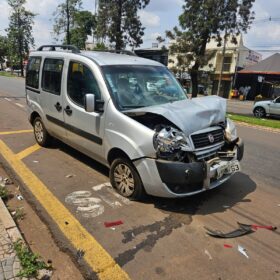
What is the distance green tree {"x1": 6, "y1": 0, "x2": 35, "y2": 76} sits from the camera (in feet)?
183

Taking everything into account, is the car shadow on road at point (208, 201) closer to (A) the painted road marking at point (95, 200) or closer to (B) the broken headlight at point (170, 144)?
(A) the painted road marking at point (95, 200)

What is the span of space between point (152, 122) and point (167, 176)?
31.9 inches

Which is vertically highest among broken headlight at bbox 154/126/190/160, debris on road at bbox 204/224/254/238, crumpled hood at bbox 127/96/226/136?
crumpled hood at bbox 127/96/226/136

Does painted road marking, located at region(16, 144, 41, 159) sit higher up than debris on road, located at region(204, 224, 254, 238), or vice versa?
debris on road, located at region(204, 224, 254, 238)

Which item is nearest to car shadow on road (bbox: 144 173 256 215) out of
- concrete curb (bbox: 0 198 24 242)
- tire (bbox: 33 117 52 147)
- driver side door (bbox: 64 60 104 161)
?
driver side door (bbox: 64 60 104 161)

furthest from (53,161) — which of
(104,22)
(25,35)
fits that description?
(25,35)

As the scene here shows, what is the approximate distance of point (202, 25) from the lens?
67.7 feet

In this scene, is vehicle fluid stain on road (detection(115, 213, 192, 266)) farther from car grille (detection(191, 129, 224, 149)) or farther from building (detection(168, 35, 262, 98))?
building (detection(168, 35, 262, 98))

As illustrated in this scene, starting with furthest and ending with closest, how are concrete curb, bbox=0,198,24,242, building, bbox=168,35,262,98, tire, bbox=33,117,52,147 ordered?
building, bbox=168,35,262,98
tire, bbox=33,117,52,147
concrete curb, bbox=0,198,24,242

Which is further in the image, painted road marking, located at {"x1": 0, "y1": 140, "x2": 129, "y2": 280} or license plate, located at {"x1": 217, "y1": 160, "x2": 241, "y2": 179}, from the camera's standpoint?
license plate, located at {"x1": 217, "y1": 160, "x2": 241, "y2": 179}

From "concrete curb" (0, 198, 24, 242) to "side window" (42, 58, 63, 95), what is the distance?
8.69 feet

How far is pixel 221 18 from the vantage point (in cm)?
2027

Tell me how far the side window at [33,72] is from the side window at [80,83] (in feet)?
5.20

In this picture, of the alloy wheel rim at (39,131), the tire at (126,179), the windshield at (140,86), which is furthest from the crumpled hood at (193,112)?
the alloy wheel rim at (39,131)
